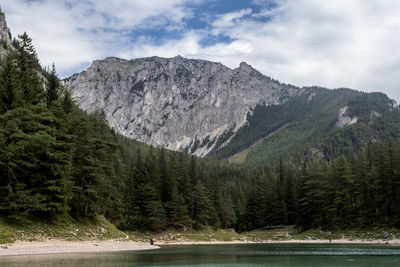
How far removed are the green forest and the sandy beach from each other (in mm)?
4443

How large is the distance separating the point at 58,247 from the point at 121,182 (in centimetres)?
4551

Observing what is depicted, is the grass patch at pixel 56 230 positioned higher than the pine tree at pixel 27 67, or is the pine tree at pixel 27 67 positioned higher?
the pine tree at pixel 27 67

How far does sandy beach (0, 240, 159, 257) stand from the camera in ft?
114

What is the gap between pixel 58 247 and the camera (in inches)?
1559

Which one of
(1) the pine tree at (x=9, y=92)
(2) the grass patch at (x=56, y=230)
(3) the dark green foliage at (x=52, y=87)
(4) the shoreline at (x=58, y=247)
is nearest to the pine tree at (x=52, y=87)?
(3) the dark green foliage at (x=52, y=87)

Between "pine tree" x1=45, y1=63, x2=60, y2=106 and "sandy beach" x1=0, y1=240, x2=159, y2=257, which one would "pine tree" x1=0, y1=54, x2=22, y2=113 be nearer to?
"pine tree" x1=45, y1=63, x2=60, y2=106

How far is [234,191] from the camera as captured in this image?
150000mm

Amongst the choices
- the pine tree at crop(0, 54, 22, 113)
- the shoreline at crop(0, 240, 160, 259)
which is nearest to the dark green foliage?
the pine tree at crop(0, 54, 22, 113)

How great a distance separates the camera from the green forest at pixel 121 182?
4238cm

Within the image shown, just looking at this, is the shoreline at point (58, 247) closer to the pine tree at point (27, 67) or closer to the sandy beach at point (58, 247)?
the sandy beach at point (58, 247)

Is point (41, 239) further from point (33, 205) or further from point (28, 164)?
point (28, 164)

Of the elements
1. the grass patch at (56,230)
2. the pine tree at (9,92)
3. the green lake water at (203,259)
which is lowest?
the green lake water at (203,259)

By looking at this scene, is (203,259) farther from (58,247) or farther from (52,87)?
(52,87)

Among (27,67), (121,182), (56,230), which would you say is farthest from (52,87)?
(121,182)
